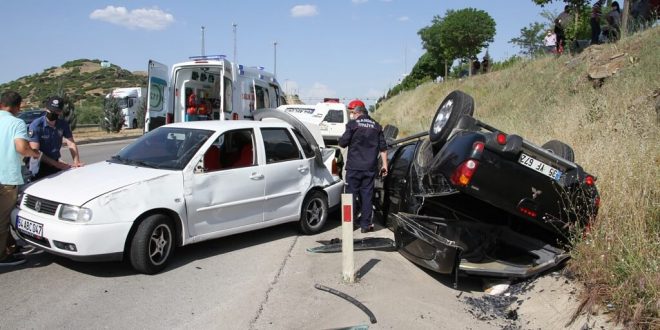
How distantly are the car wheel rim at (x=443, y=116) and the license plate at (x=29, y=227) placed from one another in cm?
410

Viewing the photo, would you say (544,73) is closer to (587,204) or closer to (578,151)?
(578,151)

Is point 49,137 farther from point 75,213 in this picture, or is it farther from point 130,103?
point 130,103

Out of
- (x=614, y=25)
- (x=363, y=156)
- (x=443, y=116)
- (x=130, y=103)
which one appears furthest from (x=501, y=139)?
(x=130, y=103)

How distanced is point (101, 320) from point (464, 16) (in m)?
30.7

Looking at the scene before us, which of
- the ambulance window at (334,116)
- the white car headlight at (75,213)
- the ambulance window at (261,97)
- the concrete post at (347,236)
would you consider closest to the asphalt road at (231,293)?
the concrete post at (347,236)

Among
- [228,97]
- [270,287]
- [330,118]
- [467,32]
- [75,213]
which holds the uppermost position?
[467,32]

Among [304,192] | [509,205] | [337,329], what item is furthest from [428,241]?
[304,192]

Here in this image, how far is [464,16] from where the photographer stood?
3127cm

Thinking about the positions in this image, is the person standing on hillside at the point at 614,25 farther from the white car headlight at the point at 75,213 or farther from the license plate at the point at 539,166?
the white car headlight at the point at 75,213

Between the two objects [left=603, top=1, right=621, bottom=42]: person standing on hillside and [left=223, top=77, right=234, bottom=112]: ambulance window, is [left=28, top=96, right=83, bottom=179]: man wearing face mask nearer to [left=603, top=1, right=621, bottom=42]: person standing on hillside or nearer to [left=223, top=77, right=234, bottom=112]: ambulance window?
[left=223, top=77, right=234, bottom=112]: ambulance window

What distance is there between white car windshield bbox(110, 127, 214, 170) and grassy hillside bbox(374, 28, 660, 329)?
13.6ft

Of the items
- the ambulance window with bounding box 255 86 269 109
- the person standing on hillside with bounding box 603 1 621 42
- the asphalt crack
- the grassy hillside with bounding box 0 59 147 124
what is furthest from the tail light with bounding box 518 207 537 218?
the grassy hillside with bounding box 0 59 147 124

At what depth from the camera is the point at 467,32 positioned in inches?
1219

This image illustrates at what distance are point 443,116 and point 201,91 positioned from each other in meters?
9.10
